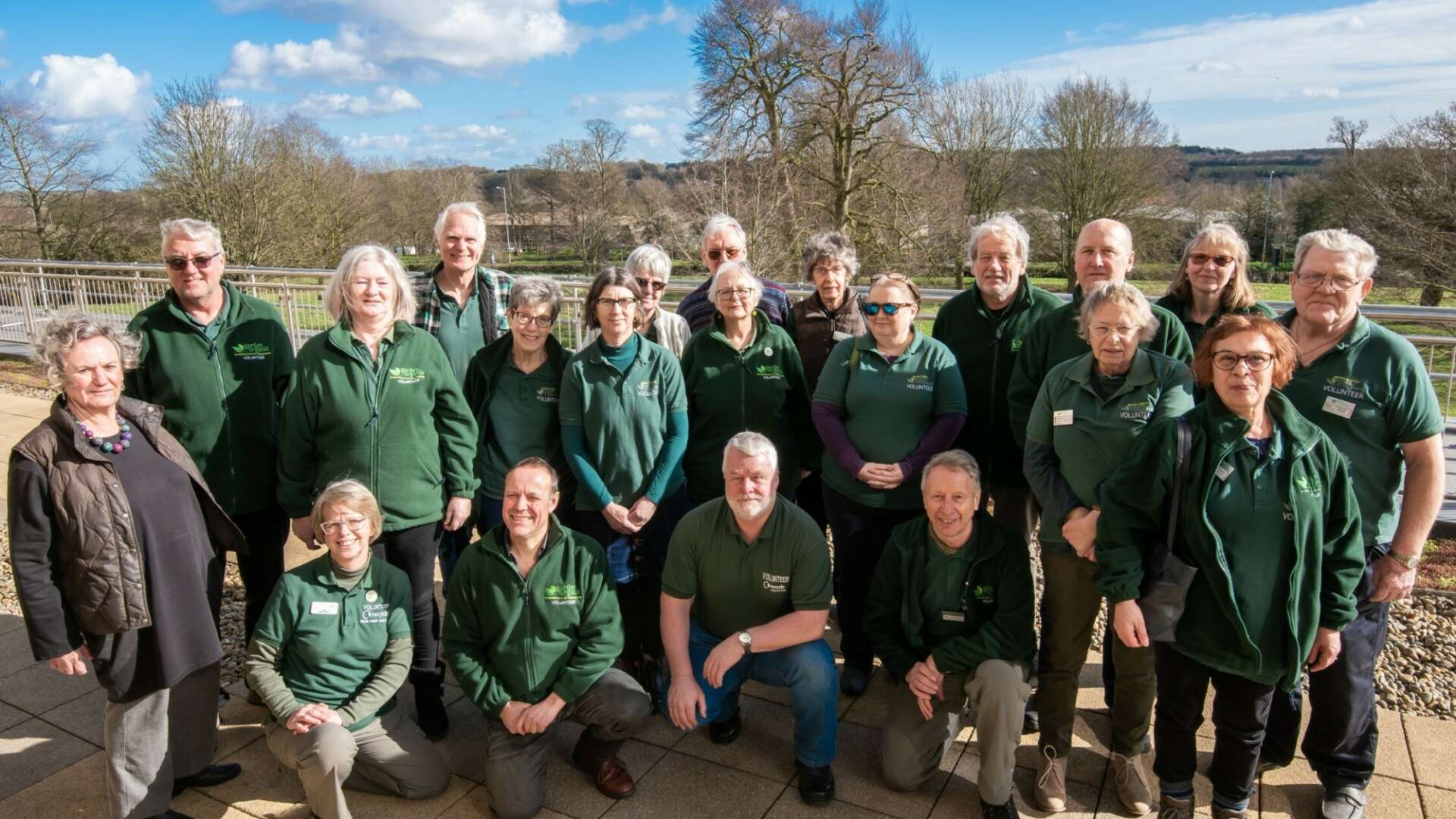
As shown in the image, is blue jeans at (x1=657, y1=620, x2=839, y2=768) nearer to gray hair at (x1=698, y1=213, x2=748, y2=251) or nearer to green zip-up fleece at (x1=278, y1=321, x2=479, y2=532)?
green zip-up fleece at (x1=278, y1=321, x2=479, y2=532)

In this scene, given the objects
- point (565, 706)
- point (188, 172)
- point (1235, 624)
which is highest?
point (188, 172)

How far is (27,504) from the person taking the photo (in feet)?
8.36

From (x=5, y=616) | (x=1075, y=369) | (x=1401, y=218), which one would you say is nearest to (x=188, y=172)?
(x=5, y=616)

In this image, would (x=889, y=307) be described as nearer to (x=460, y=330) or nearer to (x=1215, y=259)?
(x=1215, y=259)

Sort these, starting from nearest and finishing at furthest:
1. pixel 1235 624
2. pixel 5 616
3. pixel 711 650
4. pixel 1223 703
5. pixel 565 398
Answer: pixel 1235 624, pixel 1223 703, pixel 711 650, pixel 565 398, pixel 5 616

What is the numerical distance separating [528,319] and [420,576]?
1.08 metres

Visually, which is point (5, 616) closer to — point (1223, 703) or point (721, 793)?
point (721, 793)

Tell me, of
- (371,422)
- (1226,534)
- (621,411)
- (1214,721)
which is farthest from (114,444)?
(1214,721)

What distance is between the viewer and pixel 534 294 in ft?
11.6

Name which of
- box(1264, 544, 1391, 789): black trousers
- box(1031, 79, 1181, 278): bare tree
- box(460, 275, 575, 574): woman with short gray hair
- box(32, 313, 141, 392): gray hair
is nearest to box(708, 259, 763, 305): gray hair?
box(460, 275, 575, 574): woman with short gray hair

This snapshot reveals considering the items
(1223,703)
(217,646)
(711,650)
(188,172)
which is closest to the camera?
(1223,703)

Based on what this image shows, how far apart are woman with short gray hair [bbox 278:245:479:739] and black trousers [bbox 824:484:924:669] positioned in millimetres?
1507

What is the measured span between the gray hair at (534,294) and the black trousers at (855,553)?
1372mm

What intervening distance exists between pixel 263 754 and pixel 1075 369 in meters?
3.24
